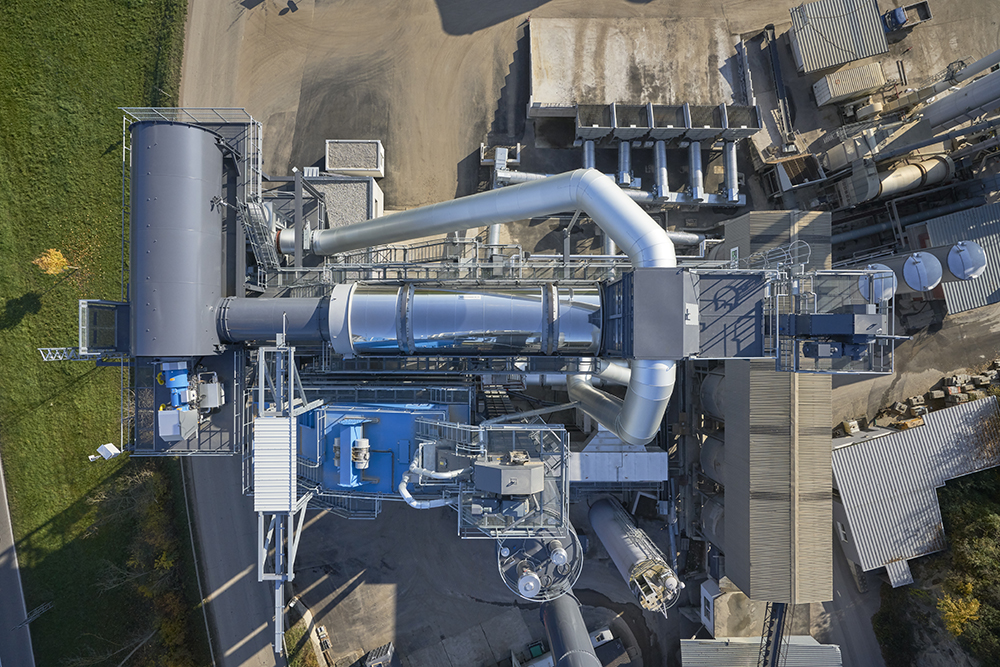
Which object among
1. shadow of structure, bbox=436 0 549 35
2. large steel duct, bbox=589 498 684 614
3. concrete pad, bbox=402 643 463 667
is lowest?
concrete pad, bbox=402 643 463 667

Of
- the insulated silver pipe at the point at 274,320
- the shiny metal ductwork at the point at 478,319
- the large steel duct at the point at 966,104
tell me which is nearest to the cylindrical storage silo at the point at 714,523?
the shiny metal ductwork at the point at 478,319

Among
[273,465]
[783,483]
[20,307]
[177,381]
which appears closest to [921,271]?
[783,483]

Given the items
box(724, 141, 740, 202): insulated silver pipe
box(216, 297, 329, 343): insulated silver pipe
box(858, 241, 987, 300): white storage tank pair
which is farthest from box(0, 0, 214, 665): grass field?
box(858, 241, 987, 300): white storage tank pair

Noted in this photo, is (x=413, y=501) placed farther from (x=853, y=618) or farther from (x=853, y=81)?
(x=853, y=81)

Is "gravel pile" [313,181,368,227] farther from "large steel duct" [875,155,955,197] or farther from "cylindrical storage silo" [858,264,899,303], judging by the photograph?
"large steel duct" [875,155,955,197]

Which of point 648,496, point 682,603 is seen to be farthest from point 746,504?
point 682,603

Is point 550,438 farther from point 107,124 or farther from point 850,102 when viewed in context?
point 107,124
